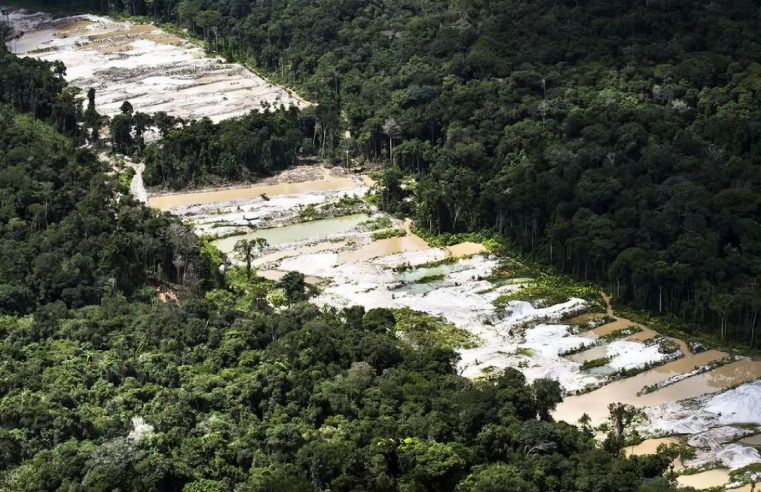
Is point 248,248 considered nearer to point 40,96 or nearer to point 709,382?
point 709,382

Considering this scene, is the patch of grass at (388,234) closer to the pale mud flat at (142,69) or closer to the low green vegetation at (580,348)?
the low green vegetation at (580,348)

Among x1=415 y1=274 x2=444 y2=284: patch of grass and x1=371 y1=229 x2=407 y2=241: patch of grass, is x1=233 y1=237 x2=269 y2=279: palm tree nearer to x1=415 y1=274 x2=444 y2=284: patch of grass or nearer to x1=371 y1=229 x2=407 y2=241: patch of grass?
x1=371 y1=229 x2=407 y2=241: patch of grass

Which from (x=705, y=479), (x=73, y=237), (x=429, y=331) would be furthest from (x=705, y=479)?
(x=73, y=237)

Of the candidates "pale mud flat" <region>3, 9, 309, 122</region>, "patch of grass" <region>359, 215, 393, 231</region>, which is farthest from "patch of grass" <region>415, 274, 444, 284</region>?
"pale mud flat" <region>3, 9, 309, 122</region>

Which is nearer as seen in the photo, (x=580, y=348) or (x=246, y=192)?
(x=580, y=348)

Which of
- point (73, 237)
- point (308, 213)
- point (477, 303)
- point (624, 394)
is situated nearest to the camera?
point (624, 394)

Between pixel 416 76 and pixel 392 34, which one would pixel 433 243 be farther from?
pixel 392 34

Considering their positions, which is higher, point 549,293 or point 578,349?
point 549,293
